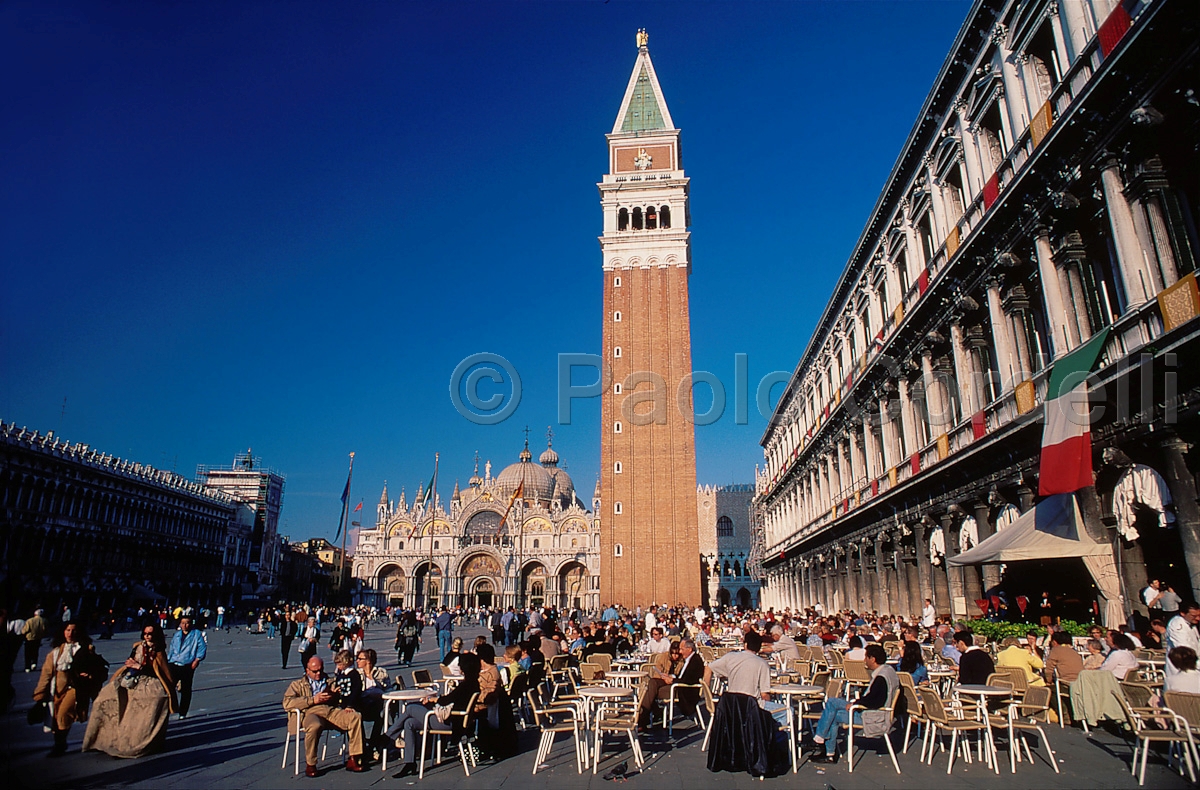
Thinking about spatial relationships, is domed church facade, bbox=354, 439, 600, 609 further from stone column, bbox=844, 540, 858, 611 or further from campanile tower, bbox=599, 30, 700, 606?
stone column, bbox=844, 540, 858, 611

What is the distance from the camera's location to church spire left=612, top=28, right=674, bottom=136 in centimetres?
5994

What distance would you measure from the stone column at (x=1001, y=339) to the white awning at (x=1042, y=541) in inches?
121

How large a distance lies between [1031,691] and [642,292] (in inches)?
1888

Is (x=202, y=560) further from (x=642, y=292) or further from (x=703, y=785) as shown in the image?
(x=703, y=785)

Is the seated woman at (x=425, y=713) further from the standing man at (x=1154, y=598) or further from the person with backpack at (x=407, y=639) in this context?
the person with backpack at (x=407, y=639)

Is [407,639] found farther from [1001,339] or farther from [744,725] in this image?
[1001,339]

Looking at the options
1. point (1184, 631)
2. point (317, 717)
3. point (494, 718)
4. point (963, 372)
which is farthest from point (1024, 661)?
point (963, 372)

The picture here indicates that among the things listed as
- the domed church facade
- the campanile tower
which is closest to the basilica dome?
the domed church facade

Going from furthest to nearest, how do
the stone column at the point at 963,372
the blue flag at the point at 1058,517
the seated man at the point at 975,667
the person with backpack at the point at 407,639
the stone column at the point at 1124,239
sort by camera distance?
the person with backpack at the point at 407,639 < the stone column at the point at 963,372 < the blue flag at the point at 1058,517 < the stone column at the point at 1124,239 < the seated man at the point at 975,667

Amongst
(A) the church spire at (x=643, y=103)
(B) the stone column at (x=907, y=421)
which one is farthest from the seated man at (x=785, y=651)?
(A) the church spire at (x=643, y=103)

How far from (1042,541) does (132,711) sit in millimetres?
12942

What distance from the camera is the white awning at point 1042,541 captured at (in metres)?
11.5

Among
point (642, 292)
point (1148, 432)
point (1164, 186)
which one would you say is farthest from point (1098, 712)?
point (642, 292)

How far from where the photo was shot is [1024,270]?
14.6m
